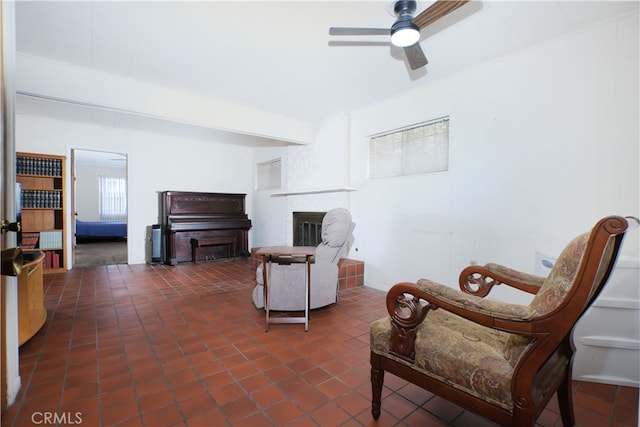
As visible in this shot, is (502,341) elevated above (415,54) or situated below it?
below

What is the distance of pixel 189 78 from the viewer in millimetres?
3211

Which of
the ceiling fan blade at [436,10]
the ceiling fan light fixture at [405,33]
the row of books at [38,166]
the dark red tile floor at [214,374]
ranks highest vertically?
the ceiling fan blade at [436,10]

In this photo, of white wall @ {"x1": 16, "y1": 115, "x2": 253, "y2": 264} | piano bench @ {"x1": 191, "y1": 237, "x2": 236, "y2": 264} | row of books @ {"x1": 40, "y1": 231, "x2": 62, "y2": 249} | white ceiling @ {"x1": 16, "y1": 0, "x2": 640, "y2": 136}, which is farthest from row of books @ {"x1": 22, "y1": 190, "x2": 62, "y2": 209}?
white ceiling @ {"x1": 16, "y1": 0, "x2": 640, "y2": 136}

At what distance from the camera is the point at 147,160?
5477 mm

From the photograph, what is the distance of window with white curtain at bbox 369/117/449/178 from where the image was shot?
3.27 metres

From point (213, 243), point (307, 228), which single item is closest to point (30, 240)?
point (213, 243)

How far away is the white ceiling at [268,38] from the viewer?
6.80 ft

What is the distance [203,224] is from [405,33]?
4.79 metres

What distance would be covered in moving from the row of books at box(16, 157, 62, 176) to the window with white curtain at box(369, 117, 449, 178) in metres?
5.08

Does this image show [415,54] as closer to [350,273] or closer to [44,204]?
[350,273]

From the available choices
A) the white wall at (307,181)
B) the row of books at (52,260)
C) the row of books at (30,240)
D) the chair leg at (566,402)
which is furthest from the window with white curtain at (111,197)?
the chair leg at (566,402)

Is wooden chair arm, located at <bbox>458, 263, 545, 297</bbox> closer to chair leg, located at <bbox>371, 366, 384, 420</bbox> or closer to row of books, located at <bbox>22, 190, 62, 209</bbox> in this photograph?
chair leg, located at <bbox>371, 366, 384, 420</bbox>

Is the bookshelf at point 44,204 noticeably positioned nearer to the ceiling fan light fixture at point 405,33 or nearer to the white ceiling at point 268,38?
the white ceiling at point 268,38

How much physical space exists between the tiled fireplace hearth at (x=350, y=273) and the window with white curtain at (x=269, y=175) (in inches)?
99.9
